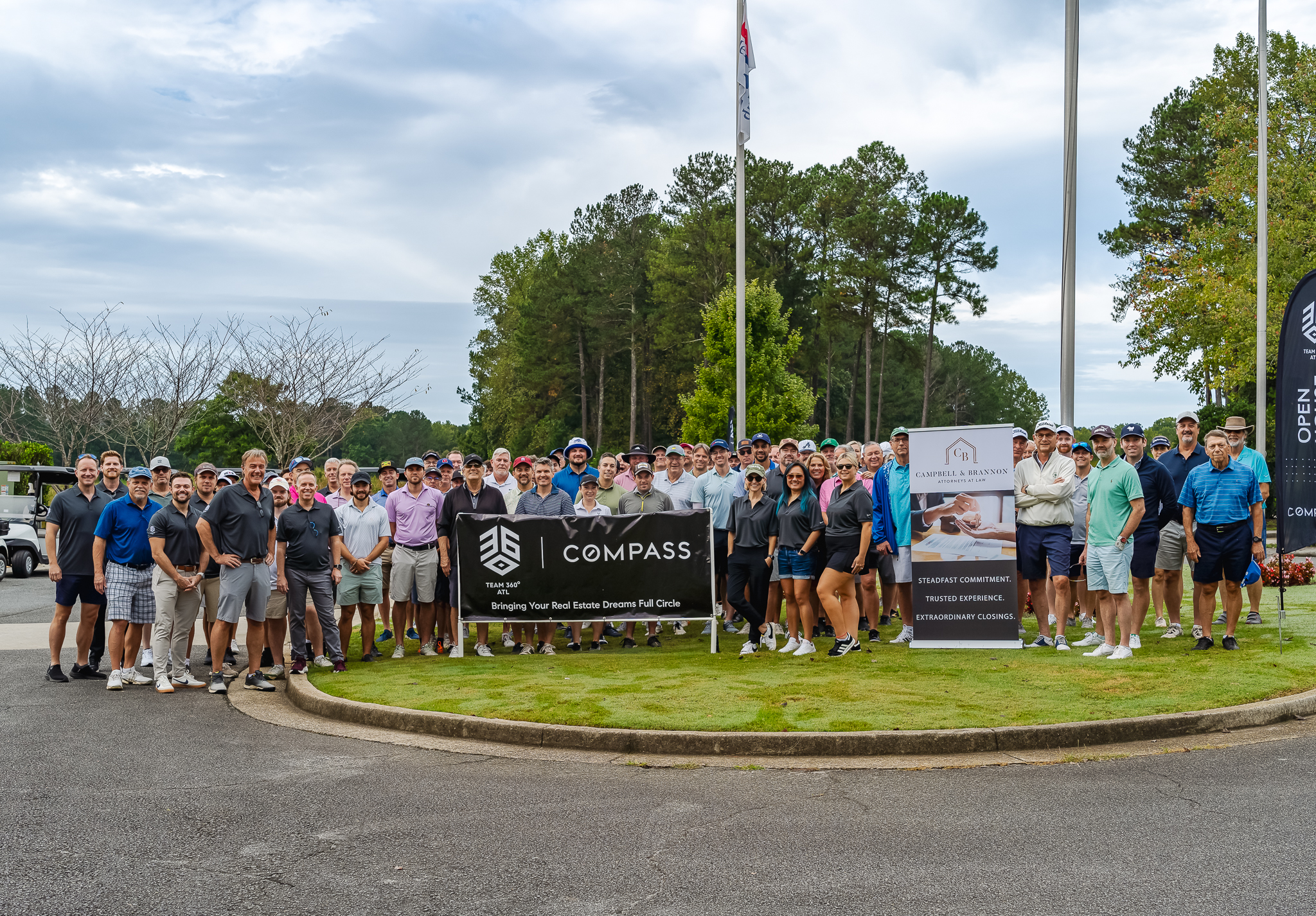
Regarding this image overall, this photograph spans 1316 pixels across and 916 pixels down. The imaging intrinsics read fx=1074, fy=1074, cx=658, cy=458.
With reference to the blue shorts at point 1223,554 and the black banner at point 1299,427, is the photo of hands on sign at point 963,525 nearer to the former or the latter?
the blue shorts at point 1223,554

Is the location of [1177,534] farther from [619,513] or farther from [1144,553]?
[619,513]

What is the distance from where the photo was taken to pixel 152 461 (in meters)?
10.9

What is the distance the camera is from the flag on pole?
60.6 ft

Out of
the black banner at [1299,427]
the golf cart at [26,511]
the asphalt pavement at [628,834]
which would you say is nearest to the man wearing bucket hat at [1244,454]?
the black banner at [1299,427]

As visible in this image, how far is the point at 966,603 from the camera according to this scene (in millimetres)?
11211

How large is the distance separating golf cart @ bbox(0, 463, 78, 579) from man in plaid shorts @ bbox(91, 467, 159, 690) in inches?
545

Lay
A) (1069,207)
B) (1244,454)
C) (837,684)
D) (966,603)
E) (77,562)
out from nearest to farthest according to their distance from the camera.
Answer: (837,684) < (77,562) < (1244,454) < (966,603) < (1069,207)

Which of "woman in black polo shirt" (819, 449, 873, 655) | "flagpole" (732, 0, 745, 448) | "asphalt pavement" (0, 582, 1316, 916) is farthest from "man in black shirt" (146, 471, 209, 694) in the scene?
"flagpole" (732, 0, 745, 448)

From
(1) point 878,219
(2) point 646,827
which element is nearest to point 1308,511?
(2) point 646,827

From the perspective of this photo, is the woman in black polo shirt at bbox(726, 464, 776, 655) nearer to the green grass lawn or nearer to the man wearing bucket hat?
the green grass lawn

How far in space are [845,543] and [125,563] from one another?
6926 millimetres

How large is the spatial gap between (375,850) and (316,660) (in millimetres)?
6050

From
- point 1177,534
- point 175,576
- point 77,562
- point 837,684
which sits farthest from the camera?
point 1177,534

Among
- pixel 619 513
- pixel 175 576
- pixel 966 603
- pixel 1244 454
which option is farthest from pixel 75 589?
pixel 1244 454
